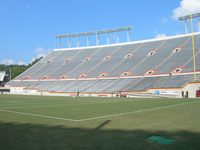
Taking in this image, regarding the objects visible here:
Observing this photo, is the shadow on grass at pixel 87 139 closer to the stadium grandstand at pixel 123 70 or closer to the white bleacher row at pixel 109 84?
the stadium grandstand at pixel 123 70

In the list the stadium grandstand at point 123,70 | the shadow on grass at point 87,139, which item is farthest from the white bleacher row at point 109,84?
the shadow on grass at point 87,139

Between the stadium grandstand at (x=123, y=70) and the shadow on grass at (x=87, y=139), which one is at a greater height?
the stadium grandstand at (x=123, y=70)

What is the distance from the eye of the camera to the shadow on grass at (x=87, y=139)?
26.4 feet

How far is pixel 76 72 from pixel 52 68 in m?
10.2

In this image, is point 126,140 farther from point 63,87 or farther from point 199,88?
point 63,87

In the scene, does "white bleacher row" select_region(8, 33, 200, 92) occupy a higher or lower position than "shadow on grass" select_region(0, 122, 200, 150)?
→ higher

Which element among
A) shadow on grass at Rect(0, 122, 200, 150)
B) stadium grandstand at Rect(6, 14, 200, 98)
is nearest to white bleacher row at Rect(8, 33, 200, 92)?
stadium grandstand at Rect(6, 14, 200, 98)

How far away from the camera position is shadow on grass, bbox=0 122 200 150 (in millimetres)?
8039

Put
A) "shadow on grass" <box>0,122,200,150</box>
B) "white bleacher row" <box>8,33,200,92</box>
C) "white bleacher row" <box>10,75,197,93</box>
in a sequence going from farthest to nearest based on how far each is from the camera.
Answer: "white bleacher row" <box>8,33,200,92</box> → "white bleacher row" <box>10,75,197,93</box> → "shadow on grass" <box>0,122,200,150</box>

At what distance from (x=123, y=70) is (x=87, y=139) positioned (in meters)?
57.4

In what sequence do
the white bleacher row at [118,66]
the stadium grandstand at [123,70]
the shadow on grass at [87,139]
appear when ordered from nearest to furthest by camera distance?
the shadow on grass at [87,139]
the stadium grandstand at [123,70]
the white bleacher row at [118,66]

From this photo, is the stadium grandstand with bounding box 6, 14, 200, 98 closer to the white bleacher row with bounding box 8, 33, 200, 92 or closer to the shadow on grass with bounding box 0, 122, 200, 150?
the white bleacher row with bounding box 8, 33, 200, 92

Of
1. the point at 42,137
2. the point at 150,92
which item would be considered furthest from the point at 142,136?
the point at 150,92

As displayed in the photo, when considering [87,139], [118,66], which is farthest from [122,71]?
[87,139]
